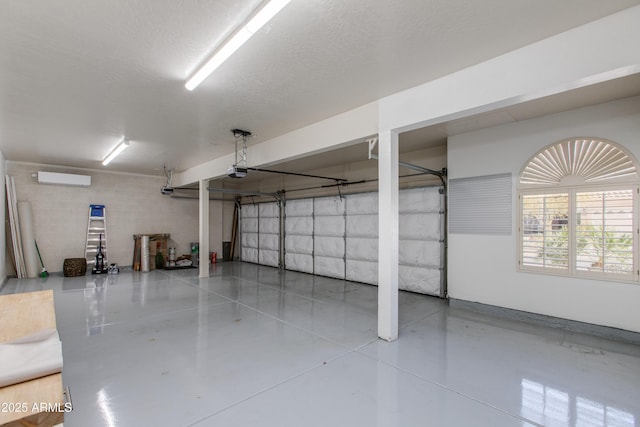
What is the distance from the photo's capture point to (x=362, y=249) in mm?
6883

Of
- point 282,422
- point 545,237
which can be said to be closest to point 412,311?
point 545,237

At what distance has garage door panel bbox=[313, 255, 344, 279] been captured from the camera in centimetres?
736

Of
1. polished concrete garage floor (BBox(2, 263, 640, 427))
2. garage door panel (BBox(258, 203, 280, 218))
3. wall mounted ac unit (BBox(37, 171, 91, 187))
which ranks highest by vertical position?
wall mounted ac unit (BBox(37, 171, 91, 187))

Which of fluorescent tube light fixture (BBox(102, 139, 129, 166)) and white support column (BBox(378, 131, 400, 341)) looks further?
fluorescent tube light fixture (BBox(102, 139, 129, 166))

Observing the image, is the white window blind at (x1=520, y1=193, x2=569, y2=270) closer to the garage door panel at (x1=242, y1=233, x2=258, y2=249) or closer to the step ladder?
the garage door panel at (x1=242, y1=233, x2=258, y2=249)

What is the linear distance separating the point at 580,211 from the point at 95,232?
1056cm

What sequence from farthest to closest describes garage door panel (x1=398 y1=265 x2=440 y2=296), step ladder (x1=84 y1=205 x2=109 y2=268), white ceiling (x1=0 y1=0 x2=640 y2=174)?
step ladder (x1=84 y1=205 x2=109 y2=268) → garage door panel (x1=398 y1=265 x2=440 y2=296) → white ceiling (x1=0 y1=0 x2=640 y2=174)

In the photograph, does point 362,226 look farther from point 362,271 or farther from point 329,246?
point 329,246

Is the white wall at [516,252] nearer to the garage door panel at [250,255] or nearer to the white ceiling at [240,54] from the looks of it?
the white ceiling at [240,54]

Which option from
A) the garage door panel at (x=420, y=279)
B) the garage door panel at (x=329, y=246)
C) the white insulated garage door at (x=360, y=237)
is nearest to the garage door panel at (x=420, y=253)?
the white insulated garage door at (x=360, y=237)

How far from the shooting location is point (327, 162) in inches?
280

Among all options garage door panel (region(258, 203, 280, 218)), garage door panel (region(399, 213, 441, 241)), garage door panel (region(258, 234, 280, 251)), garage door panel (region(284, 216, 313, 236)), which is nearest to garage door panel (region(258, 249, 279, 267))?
garage door panel (region(258, 234, 280, 251))

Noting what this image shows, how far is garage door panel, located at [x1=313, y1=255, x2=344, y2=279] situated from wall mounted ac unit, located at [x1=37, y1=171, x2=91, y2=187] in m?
6.42

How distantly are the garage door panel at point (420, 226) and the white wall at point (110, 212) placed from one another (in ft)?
23.0
